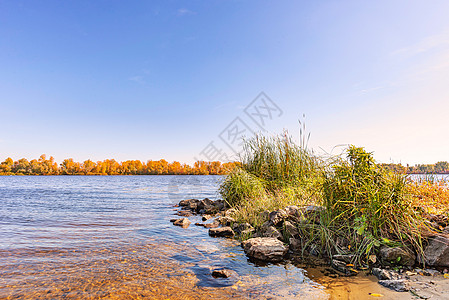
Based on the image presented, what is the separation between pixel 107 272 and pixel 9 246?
4048 mm

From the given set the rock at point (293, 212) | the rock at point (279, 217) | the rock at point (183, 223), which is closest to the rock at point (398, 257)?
the rock at point (293, 212)

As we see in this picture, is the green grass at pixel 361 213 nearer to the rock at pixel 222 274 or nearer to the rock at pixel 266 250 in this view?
the rock at pixel 266 250

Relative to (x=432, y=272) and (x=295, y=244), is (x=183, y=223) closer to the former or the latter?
(x=295, y=244)

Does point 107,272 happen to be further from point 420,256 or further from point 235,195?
point 235,195

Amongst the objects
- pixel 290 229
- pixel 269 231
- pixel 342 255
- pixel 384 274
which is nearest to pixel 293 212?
pixel 290 229

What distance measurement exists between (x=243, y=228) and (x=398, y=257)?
4005 millimetres

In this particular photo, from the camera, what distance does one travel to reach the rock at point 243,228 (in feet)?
22.7

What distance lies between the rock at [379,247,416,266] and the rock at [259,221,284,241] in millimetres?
2255

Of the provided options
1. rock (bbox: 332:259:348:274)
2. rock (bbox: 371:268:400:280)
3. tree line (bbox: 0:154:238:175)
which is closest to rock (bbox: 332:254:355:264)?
rock (bbox: 332:259:348:274)

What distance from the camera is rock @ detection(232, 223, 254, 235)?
22.7ft

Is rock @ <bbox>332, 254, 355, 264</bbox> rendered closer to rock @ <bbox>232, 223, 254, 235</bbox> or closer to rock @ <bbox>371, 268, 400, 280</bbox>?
rock @ <bbox>371, 268, 400, 280</bbox>

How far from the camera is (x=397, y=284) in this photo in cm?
367

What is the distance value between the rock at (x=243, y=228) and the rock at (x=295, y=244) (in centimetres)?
145

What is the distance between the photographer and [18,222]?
9.85 meters
